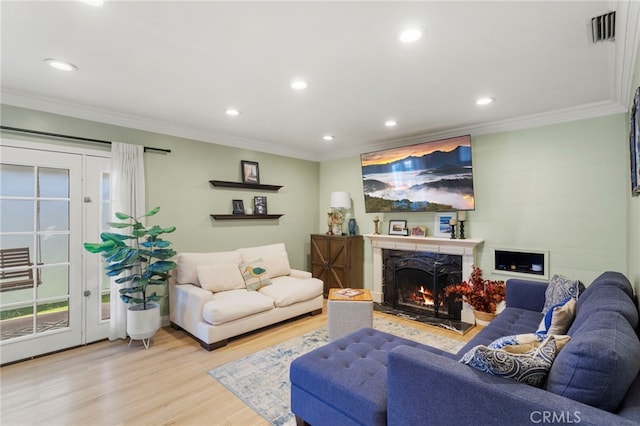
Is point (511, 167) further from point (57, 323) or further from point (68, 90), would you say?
point (57, 323)

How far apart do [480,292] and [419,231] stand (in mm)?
1142

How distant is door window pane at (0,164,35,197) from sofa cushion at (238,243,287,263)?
2384mm

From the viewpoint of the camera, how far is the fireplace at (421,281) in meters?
4.10

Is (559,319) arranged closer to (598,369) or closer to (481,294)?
(598,369)

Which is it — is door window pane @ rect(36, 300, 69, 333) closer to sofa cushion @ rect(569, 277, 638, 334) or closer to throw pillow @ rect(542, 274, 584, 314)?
sofa cushion @ rect(569, 277, 638, 334)

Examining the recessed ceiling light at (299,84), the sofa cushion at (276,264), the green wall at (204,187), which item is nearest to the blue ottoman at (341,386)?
the recessed ceiling light at (299,84)

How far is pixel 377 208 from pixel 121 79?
355cm

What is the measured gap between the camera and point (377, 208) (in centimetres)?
469

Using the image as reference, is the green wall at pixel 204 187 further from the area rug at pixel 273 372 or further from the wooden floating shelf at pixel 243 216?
the area rug at pixel 273 372

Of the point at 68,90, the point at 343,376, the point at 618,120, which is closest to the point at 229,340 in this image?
the point at 343,376

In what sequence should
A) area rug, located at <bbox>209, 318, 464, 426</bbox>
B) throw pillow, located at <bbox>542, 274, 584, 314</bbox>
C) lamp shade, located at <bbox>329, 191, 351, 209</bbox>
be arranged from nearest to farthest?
area rug, located at <bbox>209, 318, 464, 426</bbox>
throw pillow, located at <bbox>542, 274, 584, 314</bbox>
lamp shade, located at <bbox>329, 191, 351, 209</bbox>

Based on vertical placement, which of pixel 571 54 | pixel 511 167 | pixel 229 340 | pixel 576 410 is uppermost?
pixel 571 54

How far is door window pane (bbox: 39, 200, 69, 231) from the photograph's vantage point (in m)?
3.06

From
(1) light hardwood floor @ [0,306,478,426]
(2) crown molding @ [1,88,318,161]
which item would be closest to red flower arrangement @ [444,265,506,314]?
(1) light hardwood floor @ [0,306,478,426]
